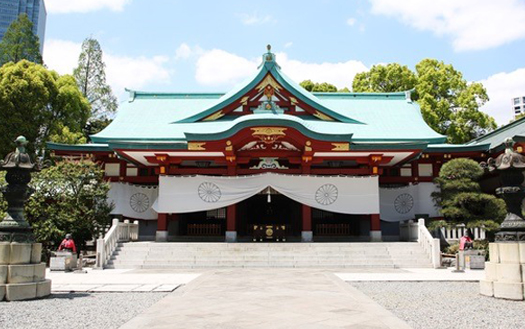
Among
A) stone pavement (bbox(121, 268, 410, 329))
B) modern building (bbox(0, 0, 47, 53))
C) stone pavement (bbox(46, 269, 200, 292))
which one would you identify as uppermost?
modern building (bbox(0, 0, 47, 53))

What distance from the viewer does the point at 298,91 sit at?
19.5 meters

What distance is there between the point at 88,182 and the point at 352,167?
11.5 meters

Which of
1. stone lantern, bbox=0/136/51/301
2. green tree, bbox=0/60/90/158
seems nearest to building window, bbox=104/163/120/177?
green tree, bbox=0/60/90/158

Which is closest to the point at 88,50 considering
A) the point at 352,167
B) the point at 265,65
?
the point at 265,65

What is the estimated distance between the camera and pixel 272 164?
1898 cm

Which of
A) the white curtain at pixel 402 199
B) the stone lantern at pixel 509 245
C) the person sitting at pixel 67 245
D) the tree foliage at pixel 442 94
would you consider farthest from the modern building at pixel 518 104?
the person sitting at pixel 67 245

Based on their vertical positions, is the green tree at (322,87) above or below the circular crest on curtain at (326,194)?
above

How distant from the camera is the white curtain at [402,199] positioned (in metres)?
20.2

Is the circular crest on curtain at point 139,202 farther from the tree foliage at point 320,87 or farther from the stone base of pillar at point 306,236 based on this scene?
the tree foliage at point 320,87

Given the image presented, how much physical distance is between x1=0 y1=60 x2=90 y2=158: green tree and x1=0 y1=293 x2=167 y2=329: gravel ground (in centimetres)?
1937

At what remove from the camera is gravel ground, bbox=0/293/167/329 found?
6531mm

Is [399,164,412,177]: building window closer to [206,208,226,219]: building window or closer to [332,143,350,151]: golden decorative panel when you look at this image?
[332,143,350,151]: golden decorative panel

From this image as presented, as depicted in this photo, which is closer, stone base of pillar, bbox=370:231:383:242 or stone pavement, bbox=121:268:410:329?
stone pavement, bbox=121:268:410:329

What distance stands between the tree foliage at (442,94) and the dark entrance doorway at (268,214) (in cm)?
1563
